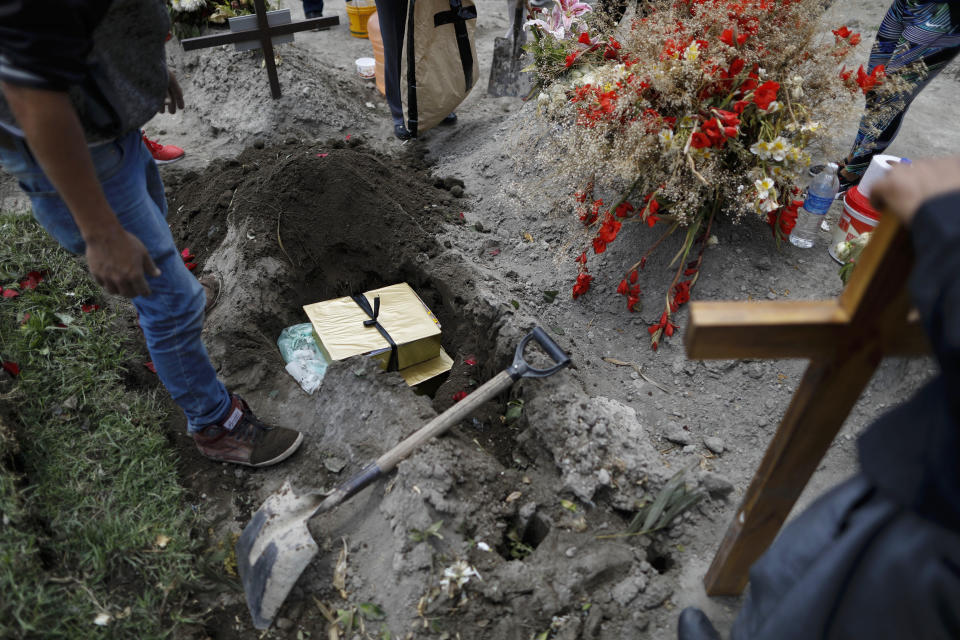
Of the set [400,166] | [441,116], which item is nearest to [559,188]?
[400,166]

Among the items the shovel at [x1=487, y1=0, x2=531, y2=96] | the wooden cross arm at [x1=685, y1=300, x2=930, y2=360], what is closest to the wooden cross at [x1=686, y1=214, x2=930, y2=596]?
the wooden cross arm at [x1=685, y1=300, x2=930, y2=360]

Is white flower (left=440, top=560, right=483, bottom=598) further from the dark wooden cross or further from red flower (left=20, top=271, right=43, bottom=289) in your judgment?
the dark wooden cross

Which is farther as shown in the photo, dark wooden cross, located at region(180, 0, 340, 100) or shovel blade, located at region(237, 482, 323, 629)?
dark wooden cross, located at region(180, 0, 340, 100)

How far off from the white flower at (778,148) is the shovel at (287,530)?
156 centimetres

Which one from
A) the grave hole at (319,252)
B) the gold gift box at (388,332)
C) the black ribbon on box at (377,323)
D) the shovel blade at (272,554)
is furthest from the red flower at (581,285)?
the shovel blade at (272,554)

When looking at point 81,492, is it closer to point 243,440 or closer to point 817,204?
point 243,440

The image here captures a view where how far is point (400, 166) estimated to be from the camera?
14.3ft

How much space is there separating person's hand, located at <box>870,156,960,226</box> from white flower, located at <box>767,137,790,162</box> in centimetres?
165

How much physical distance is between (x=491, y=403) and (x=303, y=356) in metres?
0.98

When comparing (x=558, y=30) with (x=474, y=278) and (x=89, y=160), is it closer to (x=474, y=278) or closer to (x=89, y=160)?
(x=474, y=278)

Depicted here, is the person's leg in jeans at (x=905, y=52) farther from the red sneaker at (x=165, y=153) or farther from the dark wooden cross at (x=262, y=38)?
the red sneaker at (x=165, y=153)

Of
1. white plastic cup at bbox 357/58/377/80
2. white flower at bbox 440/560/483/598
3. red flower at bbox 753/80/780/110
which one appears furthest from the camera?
white plastic cup at bbox 357/58/377/80

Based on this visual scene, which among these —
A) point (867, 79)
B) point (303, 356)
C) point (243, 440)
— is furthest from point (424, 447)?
point (867, 79)

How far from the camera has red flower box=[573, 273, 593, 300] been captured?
3031 millimetres
